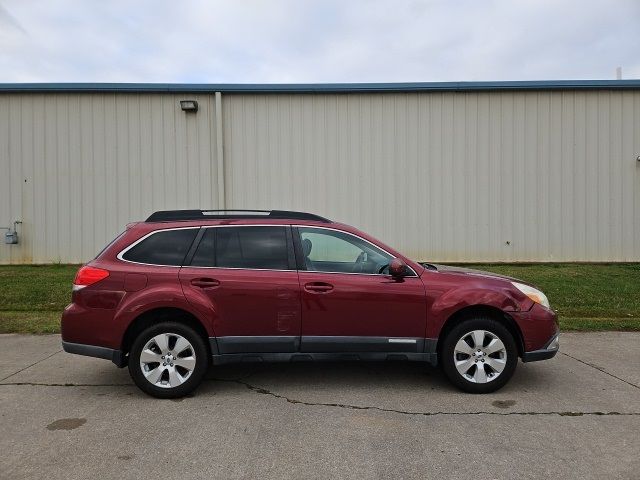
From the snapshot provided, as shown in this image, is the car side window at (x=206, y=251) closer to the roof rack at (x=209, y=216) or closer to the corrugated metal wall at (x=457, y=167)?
the roof rack at (x=209, y=216)

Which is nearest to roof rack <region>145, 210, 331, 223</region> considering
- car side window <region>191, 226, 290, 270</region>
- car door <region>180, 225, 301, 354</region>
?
car side window <region>191, 226, 290, 270</region>

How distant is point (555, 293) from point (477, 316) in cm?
→ 576

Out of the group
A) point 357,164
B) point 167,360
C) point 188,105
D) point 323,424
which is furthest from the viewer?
point 357,164

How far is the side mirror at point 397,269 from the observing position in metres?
4.82

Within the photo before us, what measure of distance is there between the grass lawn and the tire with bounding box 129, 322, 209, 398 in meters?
3.80

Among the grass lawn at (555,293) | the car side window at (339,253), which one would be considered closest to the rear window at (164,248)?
the car side window at (339,253)

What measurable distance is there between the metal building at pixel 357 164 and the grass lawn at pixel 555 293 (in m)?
1.08

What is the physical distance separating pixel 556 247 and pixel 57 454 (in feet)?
42.9

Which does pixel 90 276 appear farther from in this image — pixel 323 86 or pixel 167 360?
pixel 323 86

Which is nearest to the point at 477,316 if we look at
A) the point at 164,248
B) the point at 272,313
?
the point at 272,313

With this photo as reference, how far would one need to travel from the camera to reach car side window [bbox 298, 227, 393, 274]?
199 inches

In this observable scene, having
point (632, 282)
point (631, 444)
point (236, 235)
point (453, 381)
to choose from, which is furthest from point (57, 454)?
point (632, 282)

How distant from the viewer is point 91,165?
44.9 ft

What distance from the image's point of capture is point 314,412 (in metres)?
4.40
